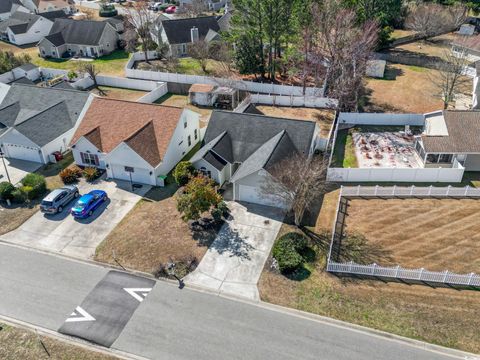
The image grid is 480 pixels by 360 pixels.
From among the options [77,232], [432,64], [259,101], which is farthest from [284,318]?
[432,64]

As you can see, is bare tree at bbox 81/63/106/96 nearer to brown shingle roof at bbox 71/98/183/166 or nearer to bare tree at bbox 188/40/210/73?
bare tree at bbox 188/40/210/73

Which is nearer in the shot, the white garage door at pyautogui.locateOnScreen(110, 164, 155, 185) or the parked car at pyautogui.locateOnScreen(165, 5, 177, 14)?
the white garage door at pyautogui.locateOnScreen(110, 164, 155, 185)

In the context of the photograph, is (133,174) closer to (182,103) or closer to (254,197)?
(254,197)

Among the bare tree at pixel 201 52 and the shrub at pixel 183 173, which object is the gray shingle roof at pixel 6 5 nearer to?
the bare tree at pixel 201 52

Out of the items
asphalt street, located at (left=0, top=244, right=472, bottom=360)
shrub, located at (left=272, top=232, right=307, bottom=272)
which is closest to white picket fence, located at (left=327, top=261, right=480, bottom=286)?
shrub, located at (left=272, top=232, right=307, bottom=272)

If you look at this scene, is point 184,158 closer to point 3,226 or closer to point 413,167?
point 3,226

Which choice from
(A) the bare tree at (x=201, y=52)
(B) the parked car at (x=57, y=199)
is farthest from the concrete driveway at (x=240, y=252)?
(A) the bare tree at (x=201, y=52)
